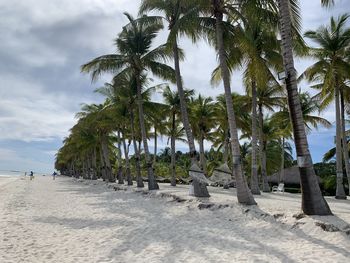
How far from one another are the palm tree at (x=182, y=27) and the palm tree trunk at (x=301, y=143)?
5.16 m

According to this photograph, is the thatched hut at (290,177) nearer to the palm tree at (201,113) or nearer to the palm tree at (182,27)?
the palm tree at (201,113)

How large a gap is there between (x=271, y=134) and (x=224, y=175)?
826 cm

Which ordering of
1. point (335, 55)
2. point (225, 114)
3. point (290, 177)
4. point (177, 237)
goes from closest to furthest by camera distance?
point (177, 237), point (335, 55), point (225, 114), point (290, 177)

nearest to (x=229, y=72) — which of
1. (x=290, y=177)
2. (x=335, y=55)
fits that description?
(x=335, y=55)

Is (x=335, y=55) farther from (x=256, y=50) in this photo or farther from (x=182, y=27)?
(x=182, y=27)

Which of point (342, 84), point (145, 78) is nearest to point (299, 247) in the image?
point (342, 84)

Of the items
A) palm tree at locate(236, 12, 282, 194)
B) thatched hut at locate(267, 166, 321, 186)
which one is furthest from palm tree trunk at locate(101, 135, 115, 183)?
palm tree at locate(236, 12, 282, 194)

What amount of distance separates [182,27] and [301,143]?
7.49m

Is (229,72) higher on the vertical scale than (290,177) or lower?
higher

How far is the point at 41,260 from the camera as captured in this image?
797 centimetres

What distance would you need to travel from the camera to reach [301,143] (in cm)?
1112

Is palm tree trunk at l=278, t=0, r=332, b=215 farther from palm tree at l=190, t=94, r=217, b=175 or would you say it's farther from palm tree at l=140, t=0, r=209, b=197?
palm tree at l=190, t=94, r=217, b=175

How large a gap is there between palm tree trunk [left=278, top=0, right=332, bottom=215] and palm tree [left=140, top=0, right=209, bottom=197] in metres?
5.16

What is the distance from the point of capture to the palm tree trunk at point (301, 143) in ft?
35.3
